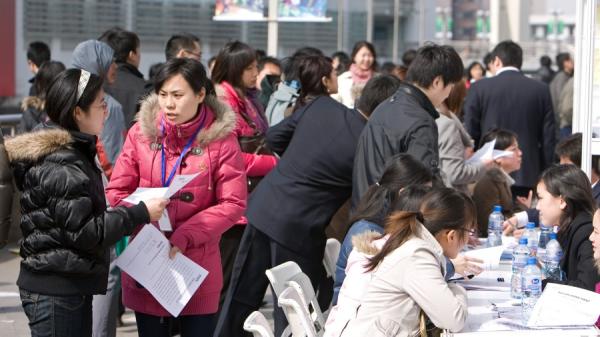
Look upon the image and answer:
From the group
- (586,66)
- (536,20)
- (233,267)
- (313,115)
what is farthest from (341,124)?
(536,20)

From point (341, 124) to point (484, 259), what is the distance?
930 millimetres

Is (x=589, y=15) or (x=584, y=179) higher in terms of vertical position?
(x=589, y=15)

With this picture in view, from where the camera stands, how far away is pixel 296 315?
4.27 m

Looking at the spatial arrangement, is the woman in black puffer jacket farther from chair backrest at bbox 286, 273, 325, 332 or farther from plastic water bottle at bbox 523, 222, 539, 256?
plastic water bottle at bbox 523, 222, 539, 256

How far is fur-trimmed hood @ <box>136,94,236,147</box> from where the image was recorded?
458 centimetres

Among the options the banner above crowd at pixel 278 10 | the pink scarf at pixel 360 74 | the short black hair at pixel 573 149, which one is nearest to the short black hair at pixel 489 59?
the pink scarf at pixel 360 74

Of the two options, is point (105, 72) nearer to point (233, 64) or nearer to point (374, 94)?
point (233, 64)

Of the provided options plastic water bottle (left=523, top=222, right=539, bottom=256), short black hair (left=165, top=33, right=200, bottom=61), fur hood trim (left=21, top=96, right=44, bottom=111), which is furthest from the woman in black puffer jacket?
fur hood trim (left=21, top=96, right=44, bottom=111)

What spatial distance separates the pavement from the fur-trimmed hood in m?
2.36

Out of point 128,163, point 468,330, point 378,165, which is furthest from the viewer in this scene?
point 378,165

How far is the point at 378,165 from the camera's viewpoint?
5.16 meters

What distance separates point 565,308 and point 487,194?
3.13m

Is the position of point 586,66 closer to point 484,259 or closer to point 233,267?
point 484,259

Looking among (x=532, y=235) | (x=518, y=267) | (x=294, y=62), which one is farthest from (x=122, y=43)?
(x=518, y=267)
